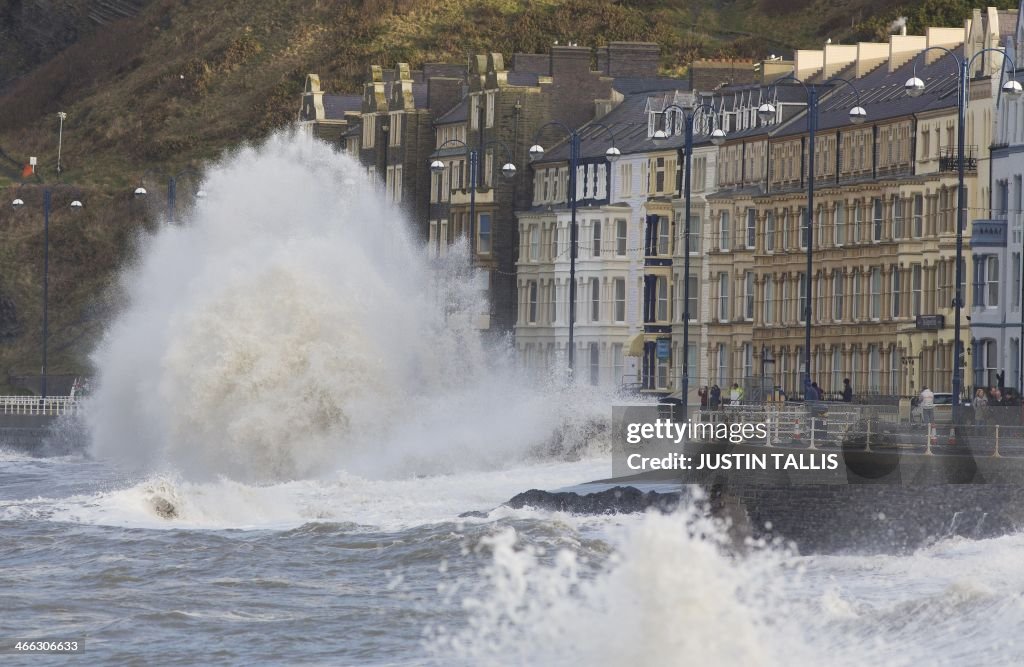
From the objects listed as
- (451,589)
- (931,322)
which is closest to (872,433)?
(451,589)

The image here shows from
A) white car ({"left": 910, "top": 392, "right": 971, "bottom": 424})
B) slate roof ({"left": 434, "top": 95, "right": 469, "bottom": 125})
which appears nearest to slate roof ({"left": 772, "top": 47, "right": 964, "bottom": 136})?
white car ({"left": 910, "top": 392, "right": 971, "bottom": 424})

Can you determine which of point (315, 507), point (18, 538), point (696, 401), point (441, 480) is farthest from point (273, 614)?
point (696, 401)

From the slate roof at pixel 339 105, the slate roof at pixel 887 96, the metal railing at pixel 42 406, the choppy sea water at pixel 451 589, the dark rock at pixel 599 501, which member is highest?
the slate roof at pixel 339 105

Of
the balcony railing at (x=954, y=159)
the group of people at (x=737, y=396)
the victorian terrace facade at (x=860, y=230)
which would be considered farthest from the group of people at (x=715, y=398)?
the balcony railing at (x=954, y=159)

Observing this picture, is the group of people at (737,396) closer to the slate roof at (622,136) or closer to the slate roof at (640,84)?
the slate roof at (622,136)

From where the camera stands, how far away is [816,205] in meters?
82.2

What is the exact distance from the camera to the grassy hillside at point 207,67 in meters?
123

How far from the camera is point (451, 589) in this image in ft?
139

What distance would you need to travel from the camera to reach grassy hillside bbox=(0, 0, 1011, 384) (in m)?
123

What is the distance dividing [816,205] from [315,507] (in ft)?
90.4

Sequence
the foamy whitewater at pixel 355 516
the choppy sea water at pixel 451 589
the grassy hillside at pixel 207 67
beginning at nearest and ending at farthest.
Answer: the choppy sea water at pixel 451 589 < the foamy whitewater at pixel 355 516 < the grassy hillside at pixel 207 67

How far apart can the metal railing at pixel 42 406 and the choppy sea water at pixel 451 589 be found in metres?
28.6

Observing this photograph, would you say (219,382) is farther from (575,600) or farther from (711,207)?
(575,600)

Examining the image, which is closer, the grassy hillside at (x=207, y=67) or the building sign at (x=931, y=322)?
the building sign at (x=931, y=322)
